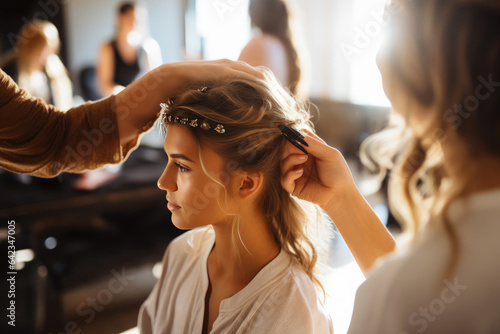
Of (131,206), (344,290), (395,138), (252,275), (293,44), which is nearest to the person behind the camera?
(395,138)

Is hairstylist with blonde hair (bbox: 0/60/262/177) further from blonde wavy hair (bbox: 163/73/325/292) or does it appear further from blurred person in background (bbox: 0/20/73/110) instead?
blurred person in background (bbox: 0/20/73/110)

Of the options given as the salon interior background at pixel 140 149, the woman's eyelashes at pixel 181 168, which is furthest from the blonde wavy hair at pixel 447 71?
the woman's eyelashes at pixel 181 168

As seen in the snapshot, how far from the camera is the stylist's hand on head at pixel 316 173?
0.95 metres

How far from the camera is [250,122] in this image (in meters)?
0.94

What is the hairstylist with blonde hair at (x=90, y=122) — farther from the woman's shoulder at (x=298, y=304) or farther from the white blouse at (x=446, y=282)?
the white blouse at (x=446, y=282)

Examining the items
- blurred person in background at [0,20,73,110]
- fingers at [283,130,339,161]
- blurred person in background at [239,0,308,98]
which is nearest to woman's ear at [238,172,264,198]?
fingers at [283,130,339,161]

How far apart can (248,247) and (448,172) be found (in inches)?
22.8

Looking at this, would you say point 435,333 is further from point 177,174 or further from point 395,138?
point 177,174

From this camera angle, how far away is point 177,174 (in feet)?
3.33

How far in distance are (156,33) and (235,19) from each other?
1.62 metres

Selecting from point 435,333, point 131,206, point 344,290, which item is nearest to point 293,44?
point 344,290

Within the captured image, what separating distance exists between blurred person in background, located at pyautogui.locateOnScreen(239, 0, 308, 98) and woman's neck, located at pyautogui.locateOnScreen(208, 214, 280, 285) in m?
1.06

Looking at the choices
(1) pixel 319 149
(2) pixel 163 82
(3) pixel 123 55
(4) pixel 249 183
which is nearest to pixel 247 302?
(4) pixel 249 183

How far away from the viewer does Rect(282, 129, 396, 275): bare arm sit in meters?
0.91
